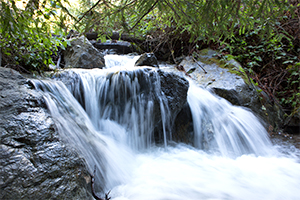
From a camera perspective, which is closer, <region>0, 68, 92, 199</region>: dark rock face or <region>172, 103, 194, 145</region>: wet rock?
<region>0, 68, 92, 199</region>: dark rock face

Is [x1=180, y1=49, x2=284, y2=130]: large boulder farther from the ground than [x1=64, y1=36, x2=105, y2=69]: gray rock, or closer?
closer

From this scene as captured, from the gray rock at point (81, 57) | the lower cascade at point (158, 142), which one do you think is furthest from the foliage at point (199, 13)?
the gray rock at point (81, 57)

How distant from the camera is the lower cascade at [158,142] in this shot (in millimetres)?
2021

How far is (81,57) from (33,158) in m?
4.25

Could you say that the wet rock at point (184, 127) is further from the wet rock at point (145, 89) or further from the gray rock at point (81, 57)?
the gray rock at point (81, 57)

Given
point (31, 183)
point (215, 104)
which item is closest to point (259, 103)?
point (215, 104)

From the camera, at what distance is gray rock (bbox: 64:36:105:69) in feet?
16.8

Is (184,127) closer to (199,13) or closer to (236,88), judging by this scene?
(236,88)

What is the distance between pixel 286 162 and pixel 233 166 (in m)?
0.95

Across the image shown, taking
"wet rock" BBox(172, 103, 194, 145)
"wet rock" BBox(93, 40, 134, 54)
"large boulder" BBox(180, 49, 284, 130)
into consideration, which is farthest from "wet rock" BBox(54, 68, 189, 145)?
"wet rock" BBox(93, 40, 134, 54)

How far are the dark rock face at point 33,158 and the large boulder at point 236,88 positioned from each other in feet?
13.4

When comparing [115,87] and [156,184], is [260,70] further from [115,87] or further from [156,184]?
[156,184]

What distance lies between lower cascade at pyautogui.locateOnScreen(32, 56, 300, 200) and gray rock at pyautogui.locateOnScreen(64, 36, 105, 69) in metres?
1.35

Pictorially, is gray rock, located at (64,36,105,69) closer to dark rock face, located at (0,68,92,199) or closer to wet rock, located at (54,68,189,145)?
wet rock, located at (54,68,189,145)
